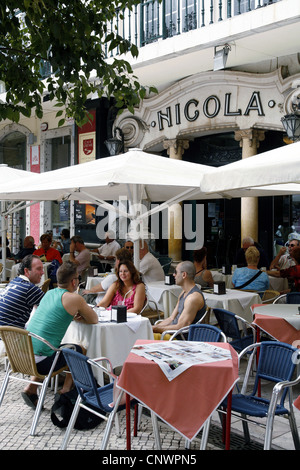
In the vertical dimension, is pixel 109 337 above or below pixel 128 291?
below

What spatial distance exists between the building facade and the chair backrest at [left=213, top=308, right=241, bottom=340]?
20.2ft

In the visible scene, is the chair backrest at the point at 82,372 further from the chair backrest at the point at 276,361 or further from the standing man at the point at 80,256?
the standing man at the point at 80,256

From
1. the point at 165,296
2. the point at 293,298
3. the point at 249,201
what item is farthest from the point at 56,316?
the point at 249,201

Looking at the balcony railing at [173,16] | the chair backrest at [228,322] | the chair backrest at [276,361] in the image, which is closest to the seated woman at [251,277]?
the chair backrest at [228,322]

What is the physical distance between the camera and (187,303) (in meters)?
5.76

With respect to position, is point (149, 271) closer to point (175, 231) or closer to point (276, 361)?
point (276, 361)

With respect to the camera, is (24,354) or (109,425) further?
(24,354)

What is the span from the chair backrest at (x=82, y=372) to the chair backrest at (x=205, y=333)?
124 centimetres

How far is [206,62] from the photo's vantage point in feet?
40.7

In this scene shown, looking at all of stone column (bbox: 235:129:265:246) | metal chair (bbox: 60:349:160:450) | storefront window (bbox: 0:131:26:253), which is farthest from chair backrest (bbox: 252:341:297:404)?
storefront window (bbox: 0:131:26:253)

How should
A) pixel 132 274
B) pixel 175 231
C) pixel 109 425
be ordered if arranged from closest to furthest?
1. pixel 109 425
2. pixel 132 274
3. pixel 175 231

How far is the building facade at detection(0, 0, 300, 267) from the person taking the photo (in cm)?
1095

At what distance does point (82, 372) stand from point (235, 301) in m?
3.59

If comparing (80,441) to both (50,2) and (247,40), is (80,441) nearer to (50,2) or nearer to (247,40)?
(50,2)
